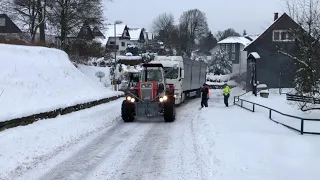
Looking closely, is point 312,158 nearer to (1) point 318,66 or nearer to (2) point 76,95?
(1) point 318,66

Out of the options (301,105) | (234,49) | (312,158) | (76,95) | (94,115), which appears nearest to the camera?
(312,158)

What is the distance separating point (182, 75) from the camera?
25078 millimetres

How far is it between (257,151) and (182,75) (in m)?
15.3

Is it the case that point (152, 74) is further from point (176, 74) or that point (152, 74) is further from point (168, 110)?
point (176, 74)

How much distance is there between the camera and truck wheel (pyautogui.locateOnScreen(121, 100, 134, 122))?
1648 cm

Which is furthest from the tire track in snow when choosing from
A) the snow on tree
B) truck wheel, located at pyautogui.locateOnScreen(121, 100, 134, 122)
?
the snow on tree

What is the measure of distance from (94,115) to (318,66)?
11.4m

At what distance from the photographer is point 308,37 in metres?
20.1

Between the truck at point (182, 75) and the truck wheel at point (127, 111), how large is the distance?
4331 mm

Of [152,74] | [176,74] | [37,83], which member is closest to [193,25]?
[176,74]

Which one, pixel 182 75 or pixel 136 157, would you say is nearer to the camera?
pixel 136 157

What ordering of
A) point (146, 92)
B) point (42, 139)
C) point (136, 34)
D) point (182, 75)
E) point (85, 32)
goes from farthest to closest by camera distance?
point (136, 34)
point (85, 32)
point (182, 75)
point (146, 92)
point (42, 139)

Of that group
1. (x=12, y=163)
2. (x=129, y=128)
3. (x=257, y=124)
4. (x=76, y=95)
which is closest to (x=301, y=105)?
(x=257, y=124)

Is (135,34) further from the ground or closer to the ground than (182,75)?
further from the ground
